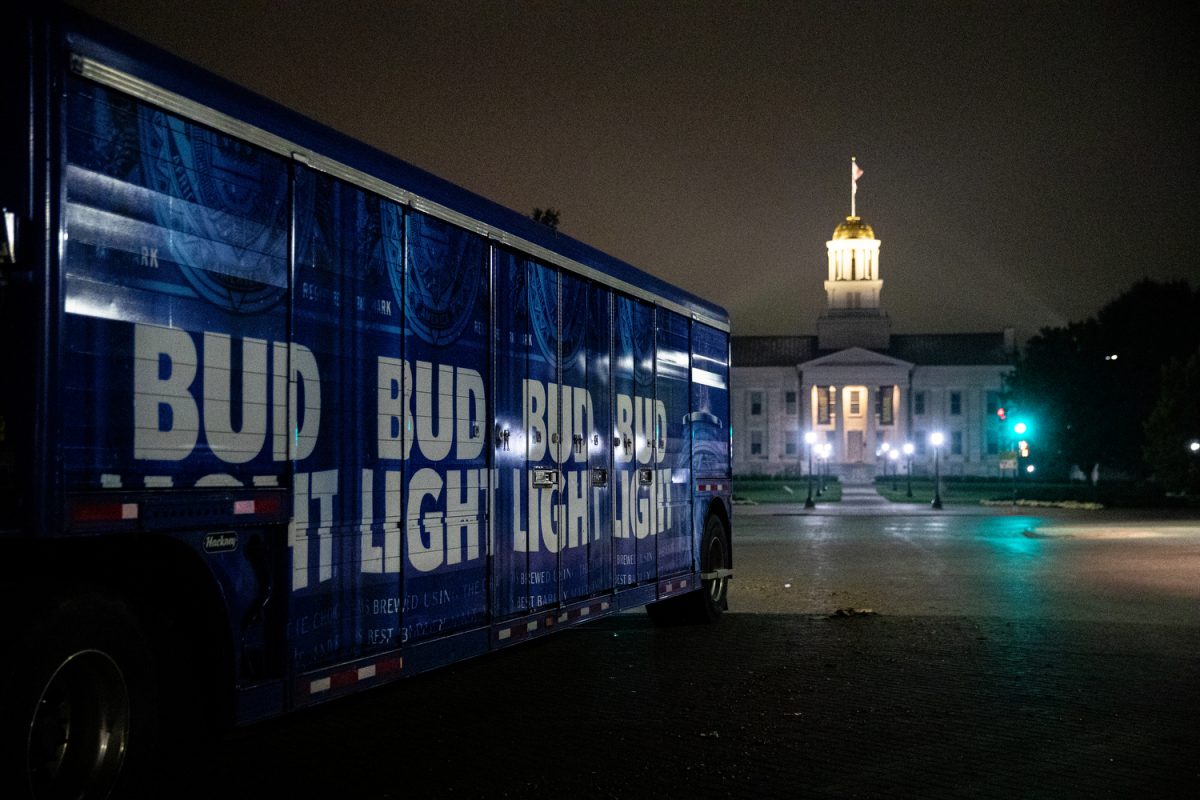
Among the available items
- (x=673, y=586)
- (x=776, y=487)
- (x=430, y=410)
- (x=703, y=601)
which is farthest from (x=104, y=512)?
(x=776, y=487)

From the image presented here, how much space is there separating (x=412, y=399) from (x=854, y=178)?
142m

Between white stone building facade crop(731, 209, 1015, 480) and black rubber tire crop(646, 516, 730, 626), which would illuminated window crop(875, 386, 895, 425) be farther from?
black rubber tire crop(646, 516, 730, 626)

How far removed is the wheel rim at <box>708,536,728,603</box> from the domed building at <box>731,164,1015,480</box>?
400ft

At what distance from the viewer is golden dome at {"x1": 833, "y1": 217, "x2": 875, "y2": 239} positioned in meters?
153

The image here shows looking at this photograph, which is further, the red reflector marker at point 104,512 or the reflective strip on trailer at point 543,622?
the reflective strip on trailer at point 543,622

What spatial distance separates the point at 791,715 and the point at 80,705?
5.01 meters

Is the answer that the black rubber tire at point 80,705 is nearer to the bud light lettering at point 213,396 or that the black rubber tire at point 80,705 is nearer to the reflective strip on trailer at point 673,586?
the bud light lettering at point 213,396

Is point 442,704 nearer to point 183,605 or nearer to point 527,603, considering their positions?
point 527,603

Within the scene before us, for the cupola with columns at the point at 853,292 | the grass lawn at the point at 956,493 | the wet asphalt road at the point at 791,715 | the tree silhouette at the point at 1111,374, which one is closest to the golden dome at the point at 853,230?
the cupola with columns at the point at 853,292

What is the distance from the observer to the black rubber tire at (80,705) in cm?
514

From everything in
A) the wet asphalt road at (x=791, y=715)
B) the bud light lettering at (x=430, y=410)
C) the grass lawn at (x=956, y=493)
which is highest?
the bud light lettering at (x=430, y=410)

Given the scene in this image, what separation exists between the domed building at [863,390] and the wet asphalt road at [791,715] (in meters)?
122

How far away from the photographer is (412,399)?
7965mm

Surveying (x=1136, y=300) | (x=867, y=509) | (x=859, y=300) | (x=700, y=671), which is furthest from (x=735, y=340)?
(x=700, y=671)
